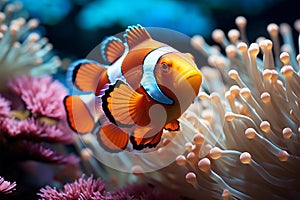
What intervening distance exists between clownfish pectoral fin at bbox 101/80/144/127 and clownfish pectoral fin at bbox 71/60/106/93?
0.29 meters

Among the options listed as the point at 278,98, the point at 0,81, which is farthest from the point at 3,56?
the point at 278,98

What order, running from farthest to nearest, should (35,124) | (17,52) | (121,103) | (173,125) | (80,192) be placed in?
(17,52)
(35,124)
(80,192)
(173,125)
(121,103)

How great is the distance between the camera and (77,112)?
1482 millimetres

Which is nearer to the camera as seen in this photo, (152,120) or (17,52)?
(152,120)

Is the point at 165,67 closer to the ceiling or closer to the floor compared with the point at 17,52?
closer to the ceiling

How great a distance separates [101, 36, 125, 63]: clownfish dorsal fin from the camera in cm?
141

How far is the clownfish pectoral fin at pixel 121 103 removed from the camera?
1155 mm

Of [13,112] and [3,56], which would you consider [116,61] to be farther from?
[3,56]

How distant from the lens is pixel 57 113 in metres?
1.75

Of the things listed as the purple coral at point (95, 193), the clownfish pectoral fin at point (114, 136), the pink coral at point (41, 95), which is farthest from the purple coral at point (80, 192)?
the pink coral at point (41, 95)

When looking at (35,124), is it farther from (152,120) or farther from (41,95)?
(152,120)

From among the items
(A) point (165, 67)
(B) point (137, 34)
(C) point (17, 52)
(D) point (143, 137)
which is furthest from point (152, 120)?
(C) point (17, 52)

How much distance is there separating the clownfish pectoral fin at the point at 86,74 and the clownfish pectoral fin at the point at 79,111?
1.6 inches

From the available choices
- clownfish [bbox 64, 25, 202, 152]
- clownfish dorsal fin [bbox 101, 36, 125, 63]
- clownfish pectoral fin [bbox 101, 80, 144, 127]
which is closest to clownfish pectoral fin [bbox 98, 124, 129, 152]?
clownfish [bbox 64, 25, 202, 152]
